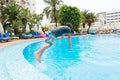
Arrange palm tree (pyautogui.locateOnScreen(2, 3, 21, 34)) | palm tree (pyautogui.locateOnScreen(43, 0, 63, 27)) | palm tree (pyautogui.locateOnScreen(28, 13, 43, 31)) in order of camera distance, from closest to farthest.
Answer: palm tree (pyautogui.locateOnScreen(2, 3, 21, 34)) < palm tree (pyautogui.locateOnScreen(28, 13, 43, 31)) < palm tree (pyautogui.locateOnScreen(43, 0, 63, 27))

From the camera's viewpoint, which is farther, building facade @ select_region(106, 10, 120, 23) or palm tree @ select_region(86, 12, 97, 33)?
building facade @ select_region(106, 10, 120, 23)

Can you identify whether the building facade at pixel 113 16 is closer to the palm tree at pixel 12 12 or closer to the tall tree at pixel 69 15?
the tall tree at pixel 69 15

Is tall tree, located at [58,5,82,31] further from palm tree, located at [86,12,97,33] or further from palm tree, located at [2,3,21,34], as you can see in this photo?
palm tree, located at [86,12,97,33]

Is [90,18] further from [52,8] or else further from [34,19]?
[34,19]

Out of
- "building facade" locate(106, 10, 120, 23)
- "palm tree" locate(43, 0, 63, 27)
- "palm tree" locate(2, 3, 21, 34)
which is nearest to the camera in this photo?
"palm tree" locate(2, 3, 21, 34)

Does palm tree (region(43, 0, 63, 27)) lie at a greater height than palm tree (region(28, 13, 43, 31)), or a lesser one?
greater

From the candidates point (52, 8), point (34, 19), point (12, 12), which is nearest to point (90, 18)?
point (52, 8)

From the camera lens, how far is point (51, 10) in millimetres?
41781

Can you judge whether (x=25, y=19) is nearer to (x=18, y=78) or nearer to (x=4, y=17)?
(x=4, y=17)

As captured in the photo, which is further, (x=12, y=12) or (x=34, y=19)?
(x=34, y=19)

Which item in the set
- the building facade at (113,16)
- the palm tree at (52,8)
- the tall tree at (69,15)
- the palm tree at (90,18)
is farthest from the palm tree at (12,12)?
the building facade at (113,16)

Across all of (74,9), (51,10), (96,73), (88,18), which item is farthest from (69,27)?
(88,18)

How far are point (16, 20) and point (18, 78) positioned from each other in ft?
75.3

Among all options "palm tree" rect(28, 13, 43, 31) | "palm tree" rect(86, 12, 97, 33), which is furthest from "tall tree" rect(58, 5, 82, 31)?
"palm tree" rect(86, 12, 97, 33)
